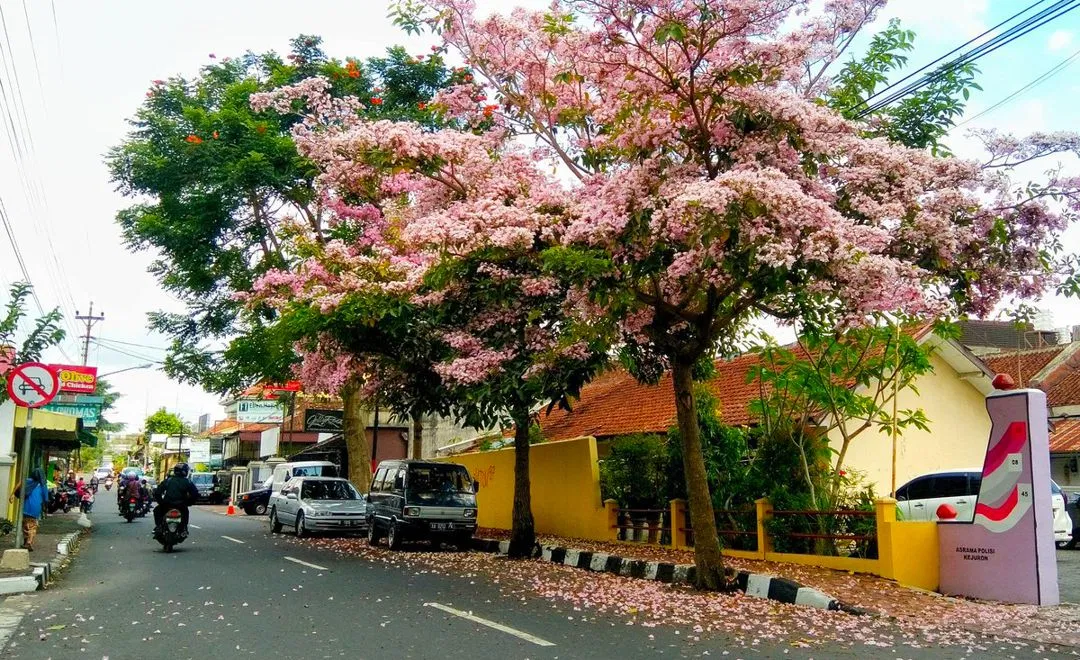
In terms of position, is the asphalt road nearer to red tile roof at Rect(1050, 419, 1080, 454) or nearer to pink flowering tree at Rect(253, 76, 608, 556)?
pink flowering tree at Rect(253, 76, 608, 556)

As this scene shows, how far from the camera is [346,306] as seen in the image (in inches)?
556

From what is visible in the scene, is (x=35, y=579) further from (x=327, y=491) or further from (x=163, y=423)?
(x=163, y=423)

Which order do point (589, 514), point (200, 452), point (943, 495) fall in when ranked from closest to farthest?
point (943, 495) → point (589, 514) → point (200, 452)

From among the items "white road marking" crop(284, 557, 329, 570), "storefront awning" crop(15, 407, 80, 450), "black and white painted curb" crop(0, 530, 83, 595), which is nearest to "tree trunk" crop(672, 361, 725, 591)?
"white road marking" crop(284, 557, 329, 570)

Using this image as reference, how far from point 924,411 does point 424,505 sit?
11.5 meters

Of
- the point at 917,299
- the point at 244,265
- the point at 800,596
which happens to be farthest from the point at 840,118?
the point at 244,265

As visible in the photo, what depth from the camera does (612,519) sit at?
1797cm

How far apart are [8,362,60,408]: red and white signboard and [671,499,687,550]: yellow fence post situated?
1043 centimetres

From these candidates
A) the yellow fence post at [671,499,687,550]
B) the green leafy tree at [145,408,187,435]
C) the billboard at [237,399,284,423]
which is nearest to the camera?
the yellow fence post at [671,499,687,550]

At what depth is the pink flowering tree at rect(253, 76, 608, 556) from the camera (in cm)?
1239

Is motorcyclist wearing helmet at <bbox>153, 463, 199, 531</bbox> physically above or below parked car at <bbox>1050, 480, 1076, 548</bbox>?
above

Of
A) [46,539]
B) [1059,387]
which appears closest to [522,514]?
[46,539]

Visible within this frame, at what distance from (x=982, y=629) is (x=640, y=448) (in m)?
8.87

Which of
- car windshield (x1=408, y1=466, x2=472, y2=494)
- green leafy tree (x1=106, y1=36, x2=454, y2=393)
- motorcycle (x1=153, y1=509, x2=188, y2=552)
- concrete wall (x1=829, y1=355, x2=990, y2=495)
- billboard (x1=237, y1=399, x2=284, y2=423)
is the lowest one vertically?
motorcycle (x1=153, y1=509, x2=188, y2=552)
